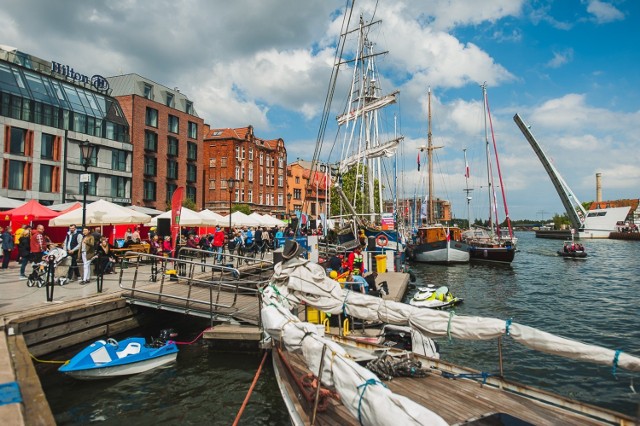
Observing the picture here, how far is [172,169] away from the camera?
53188 millimetres

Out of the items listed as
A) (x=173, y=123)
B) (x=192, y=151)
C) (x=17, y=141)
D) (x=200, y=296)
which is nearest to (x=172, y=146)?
(x=173, y=123)

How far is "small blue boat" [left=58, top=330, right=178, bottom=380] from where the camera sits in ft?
29.4

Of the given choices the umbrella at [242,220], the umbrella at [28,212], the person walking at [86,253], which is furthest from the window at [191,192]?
the person walking at [86,253]

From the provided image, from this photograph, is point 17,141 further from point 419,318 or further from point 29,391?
point 419,318

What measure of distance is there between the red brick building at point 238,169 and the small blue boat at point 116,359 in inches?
2111

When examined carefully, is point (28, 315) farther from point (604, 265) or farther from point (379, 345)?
point (604, 265)

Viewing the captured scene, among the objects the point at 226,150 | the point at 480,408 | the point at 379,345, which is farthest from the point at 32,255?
the point at 226,150

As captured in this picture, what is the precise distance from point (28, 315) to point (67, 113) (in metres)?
36.5

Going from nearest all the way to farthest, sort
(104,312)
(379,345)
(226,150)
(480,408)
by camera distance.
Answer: (480,408)
(379,345)
(104,312)
(226,150)

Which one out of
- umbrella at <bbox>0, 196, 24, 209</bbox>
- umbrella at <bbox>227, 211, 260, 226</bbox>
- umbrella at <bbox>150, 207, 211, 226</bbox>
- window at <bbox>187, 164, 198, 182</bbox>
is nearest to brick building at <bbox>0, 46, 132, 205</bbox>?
window at <bbox>187, 164, 198, 182</bbox>

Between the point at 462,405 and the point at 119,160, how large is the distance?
A: 47766 millimetres

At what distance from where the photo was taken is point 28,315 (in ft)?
31.9

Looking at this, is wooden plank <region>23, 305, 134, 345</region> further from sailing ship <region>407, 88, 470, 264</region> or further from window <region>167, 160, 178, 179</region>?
window <region>167, 160, 178, 179</region>

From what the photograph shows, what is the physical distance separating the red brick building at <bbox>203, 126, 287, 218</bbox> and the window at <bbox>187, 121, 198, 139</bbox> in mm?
8325
